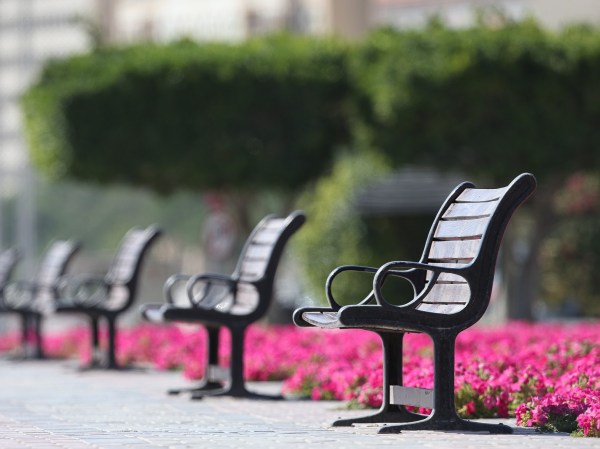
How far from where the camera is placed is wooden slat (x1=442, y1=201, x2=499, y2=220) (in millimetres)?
8703

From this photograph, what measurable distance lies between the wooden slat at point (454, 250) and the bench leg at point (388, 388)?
0.49 meters

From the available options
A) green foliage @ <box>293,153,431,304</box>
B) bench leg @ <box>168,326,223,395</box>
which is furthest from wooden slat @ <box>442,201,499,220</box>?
green foliage @ <box>293,153,431,304</box>

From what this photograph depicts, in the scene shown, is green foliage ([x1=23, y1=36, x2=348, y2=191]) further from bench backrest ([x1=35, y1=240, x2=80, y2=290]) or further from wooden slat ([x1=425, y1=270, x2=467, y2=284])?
wooden slat ([x1=425, y1=270, x2=467, y2=284])

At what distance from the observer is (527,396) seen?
9688mm

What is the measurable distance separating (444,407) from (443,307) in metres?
0.59

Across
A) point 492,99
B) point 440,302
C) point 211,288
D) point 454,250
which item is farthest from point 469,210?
point 492,99

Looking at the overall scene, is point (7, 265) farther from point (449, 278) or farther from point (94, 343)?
point (449, 278)

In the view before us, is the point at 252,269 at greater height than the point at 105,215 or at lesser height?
lesser

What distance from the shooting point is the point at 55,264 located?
1827 cm

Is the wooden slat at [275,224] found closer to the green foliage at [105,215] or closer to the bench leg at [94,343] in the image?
the bench leg at [94,343]

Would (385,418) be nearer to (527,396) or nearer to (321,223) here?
(527,396)

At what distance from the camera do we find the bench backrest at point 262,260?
11602 mm

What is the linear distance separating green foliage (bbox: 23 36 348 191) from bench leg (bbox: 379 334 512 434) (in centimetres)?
1857

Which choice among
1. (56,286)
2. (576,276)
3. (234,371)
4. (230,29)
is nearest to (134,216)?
(230,29)
